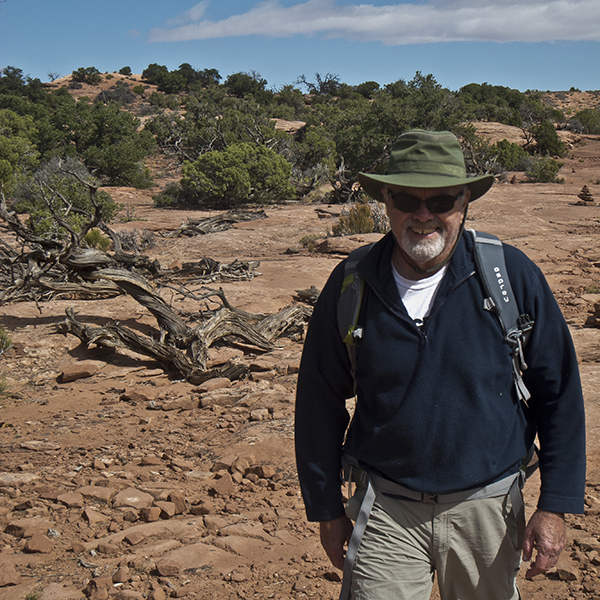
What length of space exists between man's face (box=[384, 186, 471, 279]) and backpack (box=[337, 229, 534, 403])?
0.28 feet

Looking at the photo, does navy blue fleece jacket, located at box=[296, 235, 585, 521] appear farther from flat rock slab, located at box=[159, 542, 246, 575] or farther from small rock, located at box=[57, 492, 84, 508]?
small rock, located at box=[57, 492, 84, 508]

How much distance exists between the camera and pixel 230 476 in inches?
154

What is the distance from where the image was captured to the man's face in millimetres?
1855

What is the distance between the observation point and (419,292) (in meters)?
1.90

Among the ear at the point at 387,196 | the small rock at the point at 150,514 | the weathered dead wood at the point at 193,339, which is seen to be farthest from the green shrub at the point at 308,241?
the ear at the point at 387,196

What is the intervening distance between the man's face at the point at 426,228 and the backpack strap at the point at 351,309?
157 mm

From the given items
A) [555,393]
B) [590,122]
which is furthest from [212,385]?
[590,122]

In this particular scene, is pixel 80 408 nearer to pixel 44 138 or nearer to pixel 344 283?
pixel 344 283

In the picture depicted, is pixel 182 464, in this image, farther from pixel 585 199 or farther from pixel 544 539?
pixel 585 199

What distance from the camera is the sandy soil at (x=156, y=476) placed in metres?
2.84

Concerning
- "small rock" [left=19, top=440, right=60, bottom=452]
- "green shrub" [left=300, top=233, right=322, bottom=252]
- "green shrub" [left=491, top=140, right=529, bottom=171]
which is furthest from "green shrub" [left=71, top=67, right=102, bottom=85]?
"small rock" [left=19, top=440, right=60, bottom=452]

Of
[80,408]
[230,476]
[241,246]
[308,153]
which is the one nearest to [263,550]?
[230,476]

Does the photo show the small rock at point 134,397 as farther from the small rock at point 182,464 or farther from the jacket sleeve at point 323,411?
the jacket sleeve at point 323,411

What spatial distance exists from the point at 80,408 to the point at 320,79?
55.0 metres
